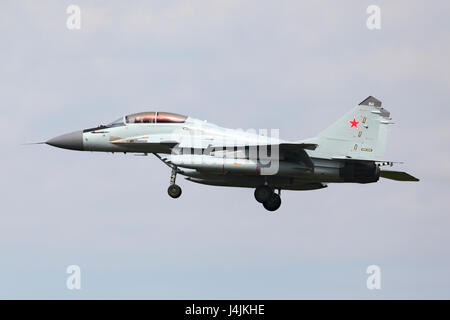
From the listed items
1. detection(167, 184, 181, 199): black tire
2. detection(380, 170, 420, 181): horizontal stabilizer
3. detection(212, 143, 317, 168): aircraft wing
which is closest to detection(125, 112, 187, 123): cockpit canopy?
detection(212, 143, 317, 168): aircraft wing

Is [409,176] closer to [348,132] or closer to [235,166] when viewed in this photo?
[348,132]

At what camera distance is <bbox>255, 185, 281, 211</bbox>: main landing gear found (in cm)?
4078

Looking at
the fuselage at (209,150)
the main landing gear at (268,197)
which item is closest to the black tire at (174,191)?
the fuselage at (209,150)

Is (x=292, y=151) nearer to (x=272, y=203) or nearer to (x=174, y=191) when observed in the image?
(x=272, y=203)

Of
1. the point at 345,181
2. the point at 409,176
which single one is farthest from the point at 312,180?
the point at 409,176

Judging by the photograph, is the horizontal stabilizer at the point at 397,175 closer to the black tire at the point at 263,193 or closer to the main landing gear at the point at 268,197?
the main landing gear at the point at 268,197

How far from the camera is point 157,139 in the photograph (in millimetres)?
41312

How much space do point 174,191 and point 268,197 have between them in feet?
10.6

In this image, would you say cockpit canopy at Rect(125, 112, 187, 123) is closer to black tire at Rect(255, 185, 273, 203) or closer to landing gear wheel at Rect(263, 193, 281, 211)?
black tire at Rect(255, 185, 273, 203)

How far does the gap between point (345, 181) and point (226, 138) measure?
4.28 m

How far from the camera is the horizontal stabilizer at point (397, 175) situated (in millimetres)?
42281

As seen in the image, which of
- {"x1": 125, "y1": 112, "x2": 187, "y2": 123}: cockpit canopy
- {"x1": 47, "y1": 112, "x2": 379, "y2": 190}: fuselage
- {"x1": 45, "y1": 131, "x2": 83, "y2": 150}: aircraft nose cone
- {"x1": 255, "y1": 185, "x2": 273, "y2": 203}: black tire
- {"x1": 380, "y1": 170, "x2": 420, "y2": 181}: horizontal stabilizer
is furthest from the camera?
{"x1": 380, "y1": 170, "x2": 420, "y2": 181}: horizontal stabilizer

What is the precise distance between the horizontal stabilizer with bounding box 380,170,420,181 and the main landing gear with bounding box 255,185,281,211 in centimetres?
407

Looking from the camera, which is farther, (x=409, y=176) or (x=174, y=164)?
(x=409, y=176)
